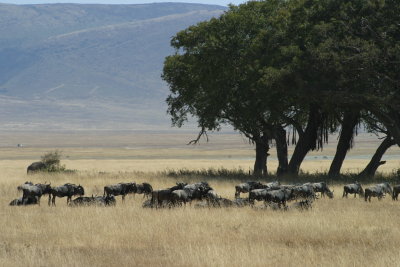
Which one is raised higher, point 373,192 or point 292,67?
point 292,67

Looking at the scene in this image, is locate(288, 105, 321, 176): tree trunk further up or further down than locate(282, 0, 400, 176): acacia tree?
further down

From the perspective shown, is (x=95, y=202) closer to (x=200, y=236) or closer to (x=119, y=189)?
(x=119, y=189)

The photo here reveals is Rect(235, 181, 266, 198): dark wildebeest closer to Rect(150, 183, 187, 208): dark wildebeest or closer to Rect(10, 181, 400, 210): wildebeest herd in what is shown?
Rect(10, 181, 400, 210): wildebeest herd

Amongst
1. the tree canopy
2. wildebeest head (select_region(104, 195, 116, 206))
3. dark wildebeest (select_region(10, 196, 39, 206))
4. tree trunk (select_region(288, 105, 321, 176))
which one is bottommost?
dark wildebeest (select_region(10, 196, 39, 206))

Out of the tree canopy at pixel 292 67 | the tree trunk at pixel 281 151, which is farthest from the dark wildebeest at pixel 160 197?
the tree trunk at pixel 281 151

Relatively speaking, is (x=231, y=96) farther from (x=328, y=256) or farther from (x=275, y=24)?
(x=328, y=256)

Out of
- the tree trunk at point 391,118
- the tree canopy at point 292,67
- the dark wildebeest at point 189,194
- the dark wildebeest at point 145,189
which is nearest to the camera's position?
the dark wildebeest at point 189,194

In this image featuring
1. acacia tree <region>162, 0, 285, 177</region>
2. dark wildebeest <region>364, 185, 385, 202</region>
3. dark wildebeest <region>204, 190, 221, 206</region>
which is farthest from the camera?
acacia tree <region>162, 0, 285, 177</region>

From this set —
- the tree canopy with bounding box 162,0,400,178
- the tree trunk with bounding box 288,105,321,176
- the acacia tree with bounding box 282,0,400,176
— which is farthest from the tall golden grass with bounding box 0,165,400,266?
the tree trunk with bounding box 288,105,321,176

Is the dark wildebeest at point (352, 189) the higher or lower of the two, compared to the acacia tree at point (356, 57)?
lower

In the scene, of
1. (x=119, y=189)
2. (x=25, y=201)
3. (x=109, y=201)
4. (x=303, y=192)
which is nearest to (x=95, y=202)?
(x=109, y=201)

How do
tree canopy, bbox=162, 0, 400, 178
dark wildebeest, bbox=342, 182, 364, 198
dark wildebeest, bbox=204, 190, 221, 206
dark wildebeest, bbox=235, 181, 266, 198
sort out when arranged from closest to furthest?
dark wildebeest, bbox=204, 190, 221, 206
dark wildebeest, bbox=342, 182, 364, 198
dark wildebeest, bbox=235, 181, 266, 198
tree canopy, bbox=162, 0, 400, 178

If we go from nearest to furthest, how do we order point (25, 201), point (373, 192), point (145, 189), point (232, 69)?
1. point (25, 201)
2. point (373, 192)
3. point (145, 189)
4. point (232, 69)

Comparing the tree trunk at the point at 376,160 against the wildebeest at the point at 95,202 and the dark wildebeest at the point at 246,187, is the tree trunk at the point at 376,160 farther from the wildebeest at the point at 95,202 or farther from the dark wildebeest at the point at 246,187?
the wildebeest at the point at 95,202
